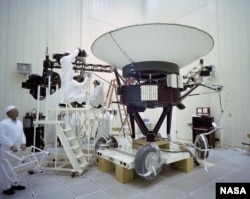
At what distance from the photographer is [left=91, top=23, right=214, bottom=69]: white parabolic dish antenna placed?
9.02 ft

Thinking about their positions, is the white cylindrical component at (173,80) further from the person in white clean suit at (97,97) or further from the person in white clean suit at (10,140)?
the person in white clean suit at (10,140)

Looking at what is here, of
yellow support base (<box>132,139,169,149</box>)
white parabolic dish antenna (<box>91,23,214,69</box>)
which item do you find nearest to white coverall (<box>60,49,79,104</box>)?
white parabolic dish antenna (<box>91,23,214,69</box>)

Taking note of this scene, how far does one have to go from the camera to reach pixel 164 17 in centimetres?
825

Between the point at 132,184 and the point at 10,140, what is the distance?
2.07m

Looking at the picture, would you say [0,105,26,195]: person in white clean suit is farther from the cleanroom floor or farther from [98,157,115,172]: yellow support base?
[98,157,115,172]: yellow support base

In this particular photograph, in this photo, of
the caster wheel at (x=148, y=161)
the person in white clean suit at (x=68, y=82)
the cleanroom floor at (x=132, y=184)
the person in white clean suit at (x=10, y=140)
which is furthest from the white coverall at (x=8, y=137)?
the caster wheel at (x=148, y=161)

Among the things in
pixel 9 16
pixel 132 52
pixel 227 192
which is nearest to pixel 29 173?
pixel 132 52

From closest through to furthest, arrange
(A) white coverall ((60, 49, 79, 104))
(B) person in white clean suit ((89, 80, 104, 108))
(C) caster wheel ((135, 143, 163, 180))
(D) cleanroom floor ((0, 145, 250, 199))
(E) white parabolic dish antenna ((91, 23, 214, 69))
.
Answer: (D) cleanroom floor ((0, 145, 250, 199))
(C) caster wheel ((135, 143, 163, 180))
(E) white parabolic dish antenna ((91, 23, 214, 69))
(A) white coverall ((60, 49, 79, 104))
(B) person in white clean suit ((89, 80, 104, 108))

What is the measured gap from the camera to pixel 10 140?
2.60 metres

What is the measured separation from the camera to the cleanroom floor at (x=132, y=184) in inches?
96.3

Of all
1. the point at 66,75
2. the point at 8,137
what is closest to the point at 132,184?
the point at 8,137

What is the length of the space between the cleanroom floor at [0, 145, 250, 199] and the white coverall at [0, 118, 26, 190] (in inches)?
7.7

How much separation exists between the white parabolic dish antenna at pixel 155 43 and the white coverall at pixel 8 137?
2131 millimetres

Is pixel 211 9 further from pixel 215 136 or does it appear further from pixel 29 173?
pixel 29 173
